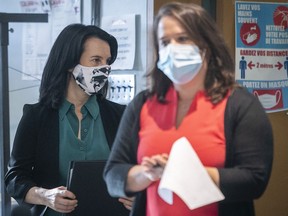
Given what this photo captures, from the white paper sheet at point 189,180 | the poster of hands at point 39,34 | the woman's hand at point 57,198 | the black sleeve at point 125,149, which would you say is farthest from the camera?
the poster of hands at point 39,34

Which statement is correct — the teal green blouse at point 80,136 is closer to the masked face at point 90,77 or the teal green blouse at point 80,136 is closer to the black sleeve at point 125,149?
the masked face at point 90,77

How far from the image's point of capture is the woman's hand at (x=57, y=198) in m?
1.61

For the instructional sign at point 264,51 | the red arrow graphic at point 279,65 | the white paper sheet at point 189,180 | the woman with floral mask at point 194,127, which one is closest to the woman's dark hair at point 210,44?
the woman with floral mask at point 194,127

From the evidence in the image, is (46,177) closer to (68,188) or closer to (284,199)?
(68,188)

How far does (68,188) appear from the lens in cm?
163

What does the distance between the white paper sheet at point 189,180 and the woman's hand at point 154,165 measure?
0.02m

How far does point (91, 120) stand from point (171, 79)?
680 millimetres

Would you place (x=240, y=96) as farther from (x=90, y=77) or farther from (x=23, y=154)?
(x=23, y=154)

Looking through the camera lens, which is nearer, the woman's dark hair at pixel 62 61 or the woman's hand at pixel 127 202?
the woman's hand at pixel 127 202

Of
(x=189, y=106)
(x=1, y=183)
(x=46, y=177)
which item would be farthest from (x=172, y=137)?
(x=1, y=183)

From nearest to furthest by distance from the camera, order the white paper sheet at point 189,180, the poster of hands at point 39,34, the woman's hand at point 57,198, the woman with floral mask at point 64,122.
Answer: the white paper sheet at point 189,180
the woman's hand at point 57,198
the woman with floral mask at point 64,122
the poster of hands at point 39,34

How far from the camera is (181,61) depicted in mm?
1113

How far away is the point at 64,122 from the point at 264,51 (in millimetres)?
1129

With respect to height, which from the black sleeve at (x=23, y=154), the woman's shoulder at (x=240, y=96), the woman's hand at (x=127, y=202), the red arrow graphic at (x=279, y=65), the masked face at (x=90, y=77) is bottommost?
the woman's hand at (x=127, y=202)
